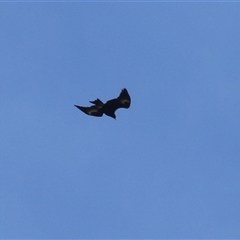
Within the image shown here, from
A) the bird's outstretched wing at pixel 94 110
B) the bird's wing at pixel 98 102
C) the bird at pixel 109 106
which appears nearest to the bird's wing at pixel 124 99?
the bird at pixel 109 106

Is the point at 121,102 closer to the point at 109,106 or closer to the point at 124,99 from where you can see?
the point at 124,99

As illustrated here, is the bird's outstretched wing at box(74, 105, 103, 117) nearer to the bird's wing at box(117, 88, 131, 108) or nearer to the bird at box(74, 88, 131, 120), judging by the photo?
the bird at box(74, 88, 131, 120)

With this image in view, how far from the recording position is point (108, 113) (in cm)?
8075

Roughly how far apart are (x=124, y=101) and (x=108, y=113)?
215cm

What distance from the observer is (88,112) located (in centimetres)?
8088

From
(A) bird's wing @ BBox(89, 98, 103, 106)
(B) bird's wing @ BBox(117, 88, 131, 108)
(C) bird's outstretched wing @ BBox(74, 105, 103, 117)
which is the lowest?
(B) bird's wing @ BBox(117, 88, 131, 108)

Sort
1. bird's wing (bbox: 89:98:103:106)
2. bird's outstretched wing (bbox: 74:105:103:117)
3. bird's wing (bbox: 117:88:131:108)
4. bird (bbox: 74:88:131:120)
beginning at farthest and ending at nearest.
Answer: bird's outstretched wing (bbox: 74:105:103:117), bird's wing (bbox: 89:98:103:106), bird (bbox: 74:88:131:120), bird's wing (bbox: 117:88:131:108)

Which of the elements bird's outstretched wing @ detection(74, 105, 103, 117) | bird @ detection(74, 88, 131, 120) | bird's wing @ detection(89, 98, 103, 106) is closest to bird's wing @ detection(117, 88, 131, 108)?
bird @ detection(74, 88, 131, 120)

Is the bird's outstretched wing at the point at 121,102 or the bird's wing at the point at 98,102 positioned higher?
the bird's wing at the point at 98,102

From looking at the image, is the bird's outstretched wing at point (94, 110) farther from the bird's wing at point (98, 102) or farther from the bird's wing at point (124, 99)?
the bird's wing at point (124, 99)

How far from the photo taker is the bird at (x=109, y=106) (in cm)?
7888

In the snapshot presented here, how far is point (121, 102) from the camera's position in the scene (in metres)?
79.2

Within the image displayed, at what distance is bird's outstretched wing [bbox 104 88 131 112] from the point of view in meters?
78.6

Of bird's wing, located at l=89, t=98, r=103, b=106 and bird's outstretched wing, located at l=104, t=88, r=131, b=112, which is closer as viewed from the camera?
bird's outstretched wing, located at l=104, t=88, r=131, b=112
